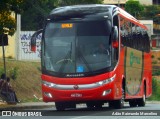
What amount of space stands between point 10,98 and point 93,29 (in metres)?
8.81

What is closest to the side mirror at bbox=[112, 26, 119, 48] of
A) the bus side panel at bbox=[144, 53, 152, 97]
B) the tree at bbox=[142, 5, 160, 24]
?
the bus side panel at bbox=[144, 53, 152, 97]

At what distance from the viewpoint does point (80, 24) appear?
79.4ft

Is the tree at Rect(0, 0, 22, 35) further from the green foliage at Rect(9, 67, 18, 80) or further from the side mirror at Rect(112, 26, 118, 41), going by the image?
the green foliage at Rect(9, 67, 18, 80)

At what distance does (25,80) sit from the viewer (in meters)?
39.5

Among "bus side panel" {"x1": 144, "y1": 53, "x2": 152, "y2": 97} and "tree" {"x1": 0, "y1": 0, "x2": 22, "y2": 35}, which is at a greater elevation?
"tree" {"x1": 0, "y1": 0, "x2": 22, "y2": 35}

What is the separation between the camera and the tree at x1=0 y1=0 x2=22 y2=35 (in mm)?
26906

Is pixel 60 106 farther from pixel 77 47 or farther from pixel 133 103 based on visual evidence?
pixel 133 103

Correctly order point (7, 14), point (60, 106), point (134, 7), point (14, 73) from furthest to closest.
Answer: point (134, 7) < point (14, 73) < point (7, 14) < point (60, 106)

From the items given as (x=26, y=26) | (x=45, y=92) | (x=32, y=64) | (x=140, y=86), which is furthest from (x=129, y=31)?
(x=26, y=26)

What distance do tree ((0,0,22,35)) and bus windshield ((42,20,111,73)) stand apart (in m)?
3.34

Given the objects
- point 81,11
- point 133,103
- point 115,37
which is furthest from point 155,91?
point 115,37

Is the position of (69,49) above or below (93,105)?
above

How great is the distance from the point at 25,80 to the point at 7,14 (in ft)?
37.0

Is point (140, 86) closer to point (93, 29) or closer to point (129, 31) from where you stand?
point (129, 31)
